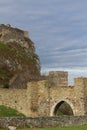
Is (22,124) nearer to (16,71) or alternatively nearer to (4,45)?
(16,71)

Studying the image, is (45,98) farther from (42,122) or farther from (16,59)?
(16,59)

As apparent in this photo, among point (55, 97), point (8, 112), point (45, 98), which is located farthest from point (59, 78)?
point (8, 112)

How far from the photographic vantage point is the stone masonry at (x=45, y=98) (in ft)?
166

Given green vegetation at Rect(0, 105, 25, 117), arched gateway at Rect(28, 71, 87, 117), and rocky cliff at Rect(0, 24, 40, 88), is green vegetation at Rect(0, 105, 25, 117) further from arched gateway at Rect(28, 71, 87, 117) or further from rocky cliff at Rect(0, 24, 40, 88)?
rocky cliff at Rect(0, 24, 40, 88)

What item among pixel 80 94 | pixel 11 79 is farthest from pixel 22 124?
pixel 11 79

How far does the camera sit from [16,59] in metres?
72.2

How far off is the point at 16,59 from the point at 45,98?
65.6 ft

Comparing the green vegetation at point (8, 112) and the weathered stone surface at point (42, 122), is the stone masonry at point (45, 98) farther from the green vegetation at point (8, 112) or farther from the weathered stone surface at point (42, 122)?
the weathered stone surface at point (42, 122)

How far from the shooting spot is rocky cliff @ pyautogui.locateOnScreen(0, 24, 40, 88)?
68250 mm

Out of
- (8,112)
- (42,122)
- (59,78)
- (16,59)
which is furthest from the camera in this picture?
(16,59)

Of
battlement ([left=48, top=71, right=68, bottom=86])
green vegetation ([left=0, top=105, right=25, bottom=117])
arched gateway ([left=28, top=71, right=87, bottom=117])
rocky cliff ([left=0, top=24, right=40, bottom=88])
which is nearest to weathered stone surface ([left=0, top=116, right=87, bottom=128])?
arched gateway ([left=28, top=71, right=87, bottom=117])

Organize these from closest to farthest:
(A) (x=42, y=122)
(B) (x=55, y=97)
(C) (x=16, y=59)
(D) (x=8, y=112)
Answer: (A) (x=42, y=122) < (B) (x=55, y=97) < (D) (x=8, y=112) < (C) (x=16, y=59)

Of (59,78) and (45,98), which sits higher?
(59,78)

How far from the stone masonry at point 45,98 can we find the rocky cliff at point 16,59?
30.5 ft
